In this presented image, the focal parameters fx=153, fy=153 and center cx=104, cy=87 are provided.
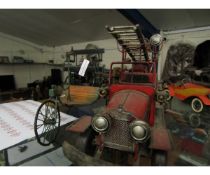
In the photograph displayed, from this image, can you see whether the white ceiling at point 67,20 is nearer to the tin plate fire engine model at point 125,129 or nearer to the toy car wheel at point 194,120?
the tin plate fire engine model at point 125,129

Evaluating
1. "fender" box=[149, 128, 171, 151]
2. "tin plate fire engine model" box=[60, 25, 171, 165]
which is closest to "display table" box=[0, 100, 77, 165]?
"tin plate fire engine model" box=[60, 25, 171, 165]

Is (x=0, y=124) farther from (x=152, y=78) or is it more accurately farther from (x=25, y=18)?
(x=25, y=18)

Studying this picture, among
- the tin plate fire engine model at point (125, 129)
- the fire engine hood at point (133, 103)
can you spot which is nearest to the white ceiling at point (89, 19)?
the tin plate fire engine model at point (125, 129)

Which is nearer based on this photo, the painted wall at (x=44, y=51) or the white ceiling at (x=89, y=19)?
the white ceiling at (x=89, y=19)

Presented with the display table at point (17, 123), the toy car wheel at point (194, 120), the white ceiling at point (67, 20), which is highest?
the white ceiling at point (67, 20)

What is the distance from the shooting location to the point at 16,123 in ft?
7.52

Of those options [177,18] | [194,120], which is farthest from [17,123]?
[177,18]

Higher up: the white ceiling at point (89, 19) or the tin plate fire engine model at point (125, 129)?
the white ceiling at point (89, 19)

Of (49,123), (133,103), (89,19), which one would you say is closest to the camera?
(133,103)

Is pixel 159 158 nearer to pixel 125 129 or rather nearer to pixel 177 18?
pixel 125 129

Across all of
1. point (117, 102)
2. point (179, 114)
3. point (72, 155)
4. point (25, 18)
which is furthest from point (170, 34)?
point (72, 155)

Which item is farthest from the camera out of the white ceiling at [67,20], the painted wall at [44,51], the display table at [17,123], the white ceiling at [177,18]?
the painted wall at [44,51]

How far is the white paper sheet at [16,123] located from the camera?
1.82 meters

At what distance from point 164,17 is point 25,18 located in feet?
14.6
